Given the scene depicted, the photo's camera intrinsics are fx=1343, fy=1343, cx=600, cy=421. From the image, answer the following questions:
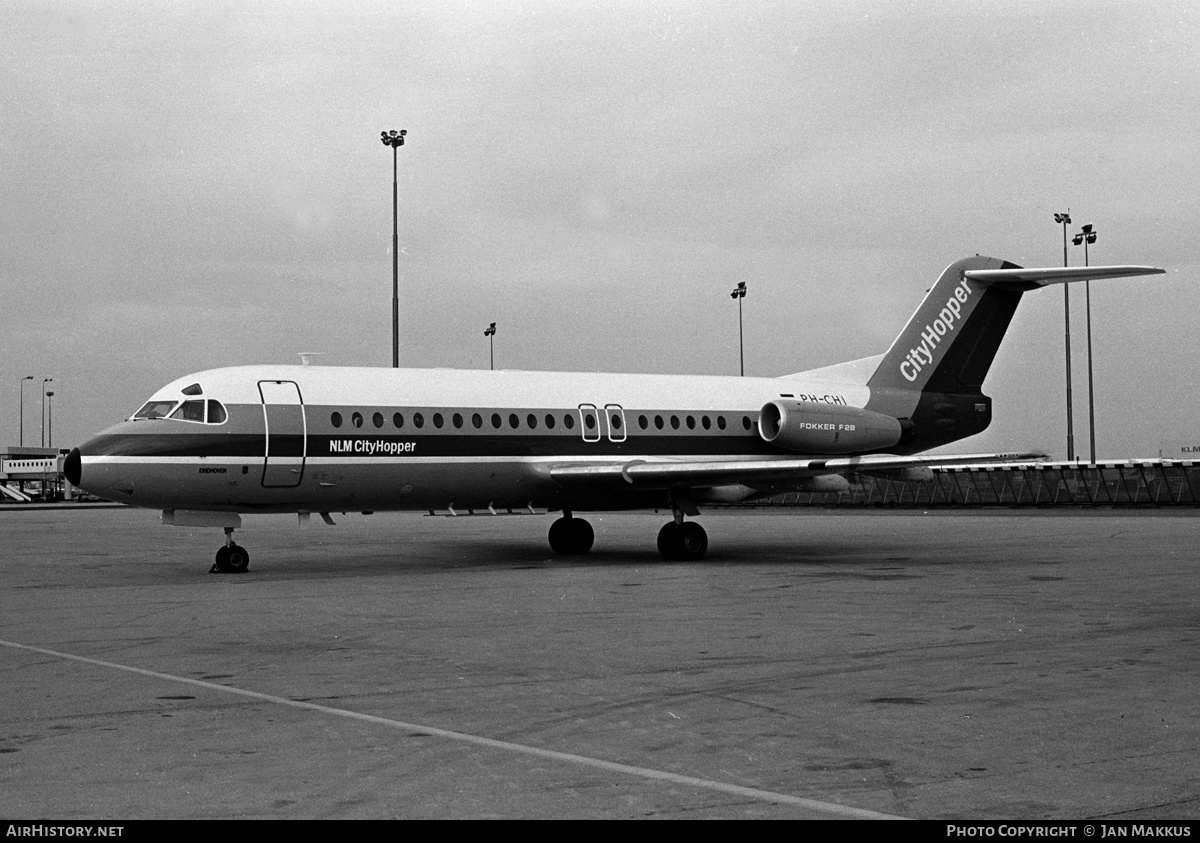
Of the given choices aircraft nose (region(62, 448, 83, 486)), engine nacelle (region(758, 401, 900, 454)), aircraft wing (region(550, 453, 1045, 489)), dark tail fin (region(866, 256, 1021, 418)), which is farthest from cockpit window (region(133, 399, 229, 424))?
dark tail fin (region(866, 256, 1021, 418))

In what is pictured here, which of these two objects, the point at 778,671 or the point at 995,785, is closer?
the point at 995,785

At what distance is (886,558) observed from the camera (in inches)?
945

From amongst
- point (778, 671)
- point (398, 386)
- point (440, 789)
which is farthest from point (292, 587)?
point (440, 789)

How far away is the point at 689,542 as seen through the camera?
2434 cm

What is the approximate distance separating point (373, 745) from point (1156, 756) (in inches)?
168

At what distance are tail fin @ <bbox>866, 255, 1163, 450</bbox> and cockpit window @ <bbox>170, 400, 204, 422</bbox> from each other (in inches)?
554

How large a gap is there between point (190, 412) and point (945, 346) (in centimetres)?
1588

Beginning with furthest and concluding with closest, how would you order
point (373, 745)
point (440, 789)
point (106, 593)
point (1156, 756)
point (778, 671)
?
point (106, 593) → point (778, 671) → point (373, 745) → point (1156, 756) → point (440, 789)

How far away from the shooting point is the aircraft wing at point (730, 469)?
22578 mm

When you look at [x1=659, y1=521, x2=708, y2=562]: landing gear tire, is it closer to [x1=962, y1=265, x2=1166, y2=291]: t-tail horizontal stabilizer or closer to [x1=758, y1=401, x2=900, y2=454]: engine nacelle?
[x1=758, y1=401, x2=900, y2=454]: engine nacelle

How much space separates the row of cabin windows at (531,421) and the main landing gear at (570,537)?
2.43 metres

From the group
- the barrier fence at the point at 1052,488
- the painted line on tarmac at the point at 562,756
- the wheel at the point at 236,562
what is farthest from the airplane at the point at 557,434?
the barrier fence at the point at 1052,488

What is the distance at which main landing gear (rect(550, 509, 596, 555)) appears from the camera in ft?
88.1

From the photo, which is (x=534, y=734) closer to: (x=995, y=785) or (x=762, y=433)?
(x=995, y=785)
